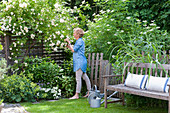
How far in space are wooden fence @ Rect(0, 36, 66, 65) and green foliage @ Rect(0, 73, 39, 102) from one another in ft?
2.43

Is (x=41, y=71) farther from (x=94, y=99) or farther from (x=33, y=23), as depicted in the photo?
(x=94, y=99)

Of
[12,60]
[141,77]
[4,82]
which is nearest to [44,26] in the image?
[12,60]

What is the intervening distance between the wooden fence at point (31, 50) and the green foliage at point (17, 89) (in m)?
0.74

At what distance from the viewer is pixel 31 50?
639cm

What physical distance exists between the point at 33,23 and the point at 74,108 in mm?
2599

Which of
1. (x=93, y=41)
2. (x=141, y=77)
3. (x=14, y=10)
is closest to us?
(x=141, y=77)

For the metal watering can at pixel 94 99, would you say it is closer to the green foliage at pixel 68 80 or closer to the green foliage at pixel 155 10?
the green foliage at pixel 68 80

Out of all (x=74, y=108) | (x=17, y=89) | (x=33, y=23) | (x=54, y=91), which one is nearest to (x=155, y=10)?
(x=33, y=23)

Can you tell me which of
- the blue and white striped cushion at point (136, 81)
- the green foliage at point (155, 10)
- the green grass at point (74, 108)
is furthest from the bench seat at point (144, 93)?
the green foliage at point (155, 10)

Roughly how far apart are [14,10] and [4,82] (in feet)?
6.07

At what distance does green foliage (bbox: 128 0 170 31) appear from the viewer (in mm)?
7627

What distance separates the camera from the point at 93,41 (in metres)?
6.49

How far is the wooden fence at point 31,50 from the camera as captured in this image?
604 cm

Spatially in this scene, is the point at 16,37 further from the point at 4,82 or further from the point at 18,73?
the point at 4,82
